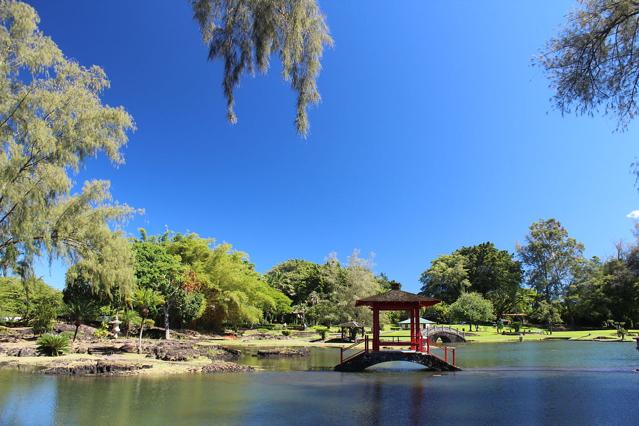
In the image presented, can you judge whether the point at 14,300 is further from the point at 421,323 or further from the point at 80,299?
the point at 421,323

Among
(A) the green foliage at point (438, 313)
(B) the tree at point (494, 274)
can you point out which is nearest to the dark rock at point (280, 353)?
(A) the green foliage at point (438, 313)

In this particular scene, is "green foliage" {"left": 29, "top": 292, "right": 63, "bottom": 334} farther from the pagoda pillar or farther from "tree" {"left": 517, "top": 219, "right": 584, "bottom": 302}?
"tree" {"left": 517, "top": 219, "right": 584, "bottom": 302}

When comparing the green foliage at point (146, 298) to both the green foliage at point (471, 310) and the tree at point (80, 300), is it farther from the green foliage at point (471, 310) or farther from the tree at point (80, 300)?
the green foliage at point (471, 310)


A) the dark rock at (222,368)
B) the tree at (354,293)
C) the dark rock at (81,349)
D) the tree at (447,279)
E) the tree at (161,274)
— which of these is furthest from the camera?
the tree at (447,279)

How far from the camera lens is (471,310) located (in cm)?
5572

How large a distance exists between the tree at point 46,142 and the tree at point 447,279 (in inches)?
2369

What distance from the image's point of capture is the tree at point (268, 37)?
26.3 feet

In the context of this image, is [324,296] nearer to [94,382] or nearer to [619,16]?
[94,382]

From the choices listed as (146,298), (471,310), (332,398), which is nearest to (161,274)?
(146,298)

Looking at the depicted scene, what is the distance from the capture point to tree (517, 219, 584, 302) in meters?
65.5

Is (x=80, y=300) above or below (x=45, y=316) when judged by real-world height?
above

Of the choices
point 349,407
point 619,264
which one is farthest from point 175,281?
point 619,264

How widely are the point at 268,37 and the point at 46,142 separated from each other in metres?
8.56

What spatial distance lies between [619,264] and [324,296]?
120 feet
